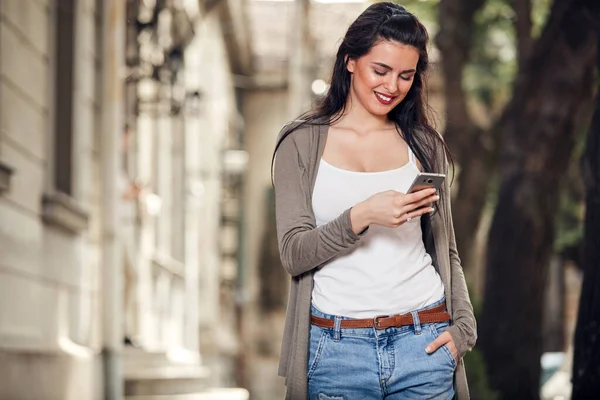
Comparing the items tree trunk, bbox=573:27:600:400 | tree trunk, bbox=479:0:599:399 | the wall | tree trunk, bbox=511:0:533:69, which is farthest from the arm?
tree trunk, bbox=511:0:533:69

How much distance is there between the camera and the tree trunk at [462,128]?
672 inches

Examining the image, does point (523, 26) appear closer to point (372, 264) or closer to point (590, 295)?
point (590, 295)

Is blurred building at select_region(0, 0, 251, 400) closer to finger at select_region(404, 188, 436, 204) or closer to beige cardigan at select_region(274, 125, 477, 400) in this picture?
beige cardigan at select_region(274, 125, 477, 400)

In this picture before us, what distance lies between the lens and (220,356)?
93.4 feet

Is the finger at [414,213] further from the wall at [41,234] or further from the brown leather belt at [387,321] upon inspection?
the wall at [41,234]

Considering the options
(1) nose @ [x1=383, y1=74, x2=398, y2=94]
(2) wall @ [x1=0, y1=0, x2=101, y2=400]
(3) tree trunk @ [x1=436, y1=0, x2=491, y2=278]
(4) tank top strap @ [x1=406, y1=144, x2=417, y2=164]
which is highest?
(3) tree trunk @ [x1=436, y1=0, x2=491, y2=278]

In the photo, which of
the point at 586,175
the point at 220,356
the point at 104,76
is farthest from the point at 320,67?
the point at 586,175

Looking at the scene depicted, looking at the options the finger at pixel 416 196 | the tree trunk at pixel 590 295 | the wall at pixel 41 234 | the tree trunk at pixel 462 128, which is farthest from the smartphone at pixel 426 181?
the tree trunk at pixel 462 128

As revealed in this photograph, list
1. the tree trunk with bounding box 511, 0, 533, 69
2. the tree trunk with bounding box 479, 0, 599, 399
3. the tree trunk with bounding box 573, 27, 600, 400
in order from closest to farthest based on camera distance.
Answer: the tree trunk with bounding box 573, 27, 600, 400
the tree trunk with bounding box 479, 0, 599, 399
the tree trunk with bounding box 511, 0, 533, 69

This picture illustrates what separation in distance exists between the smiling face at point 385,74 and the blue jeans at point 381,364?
23.7 inches

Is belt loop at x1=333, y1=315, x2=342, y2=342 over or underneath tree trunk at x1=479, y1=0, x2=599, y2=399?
underneath

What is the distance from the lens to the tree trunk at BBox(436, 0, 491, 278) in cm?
1706

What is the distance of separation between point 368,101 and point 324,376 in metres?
0.77

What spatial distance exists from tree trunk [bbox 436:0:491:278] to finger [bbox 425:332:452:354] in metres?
13.0
